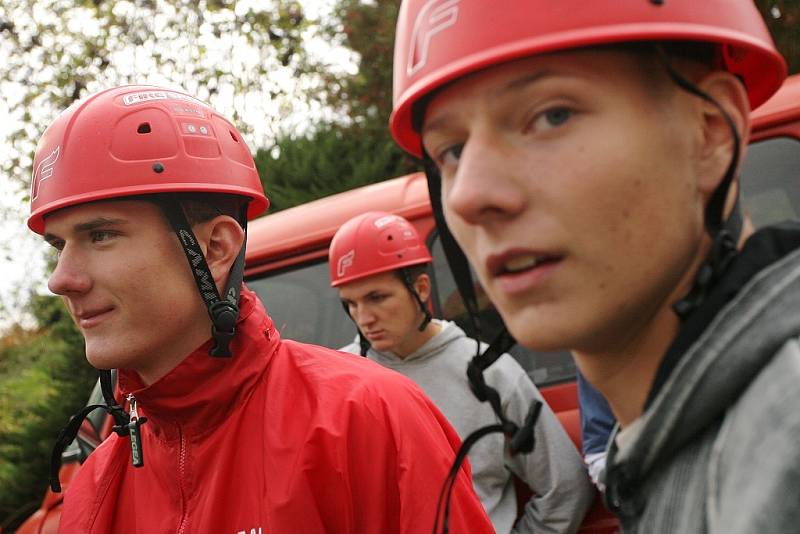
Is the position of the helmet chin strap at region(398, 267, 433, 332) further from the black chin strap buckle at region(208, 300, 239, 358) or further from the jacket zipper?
the jacket zipper

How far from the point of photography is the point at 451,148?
143 centimetres

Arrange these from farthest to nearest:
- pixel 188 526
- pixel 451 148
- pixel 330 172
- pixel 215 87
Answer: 1. pixel 215 87
2. pixel 330 172
3. pixel 188 526
4. pixel 451 148

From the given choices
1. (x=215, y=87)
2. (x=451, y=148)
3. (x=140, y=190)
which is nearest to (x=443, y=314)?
(x=140, y=190)

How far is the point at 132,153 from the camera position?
2564 millimetres

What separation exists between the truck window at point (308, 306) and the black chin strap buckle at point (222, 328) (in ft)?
7.71

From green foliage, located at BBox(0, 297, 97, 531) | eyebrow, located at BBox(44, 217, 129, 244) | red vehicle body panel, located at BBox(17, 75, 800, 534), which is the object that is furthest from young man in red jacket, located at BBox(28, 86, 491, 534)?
green foliage, located at BBox(0, 297, 97, 531)

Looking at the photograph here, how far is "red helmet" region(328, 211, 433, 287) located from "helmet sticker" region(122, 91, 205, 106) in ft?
5.51

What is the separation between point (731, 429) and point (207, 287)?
1.84 meters

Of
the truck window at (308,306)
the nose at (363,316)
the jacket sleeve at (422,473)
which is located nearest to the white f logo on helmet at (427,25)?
the jacket sleeve at (422,473)

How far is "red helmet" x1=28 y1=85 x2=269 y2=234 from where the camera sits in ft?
8.22

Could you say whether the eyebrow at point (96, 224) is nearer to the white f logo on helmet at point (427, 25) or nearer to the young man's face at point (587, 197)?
the white f logo on helmet at point (427, 25)

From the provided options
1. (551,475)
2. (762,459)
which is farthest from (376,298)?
(762,459)

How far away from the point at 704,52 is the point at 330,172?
7175 mm

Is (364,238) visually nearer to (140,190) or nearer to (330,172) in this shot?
(140,190)
